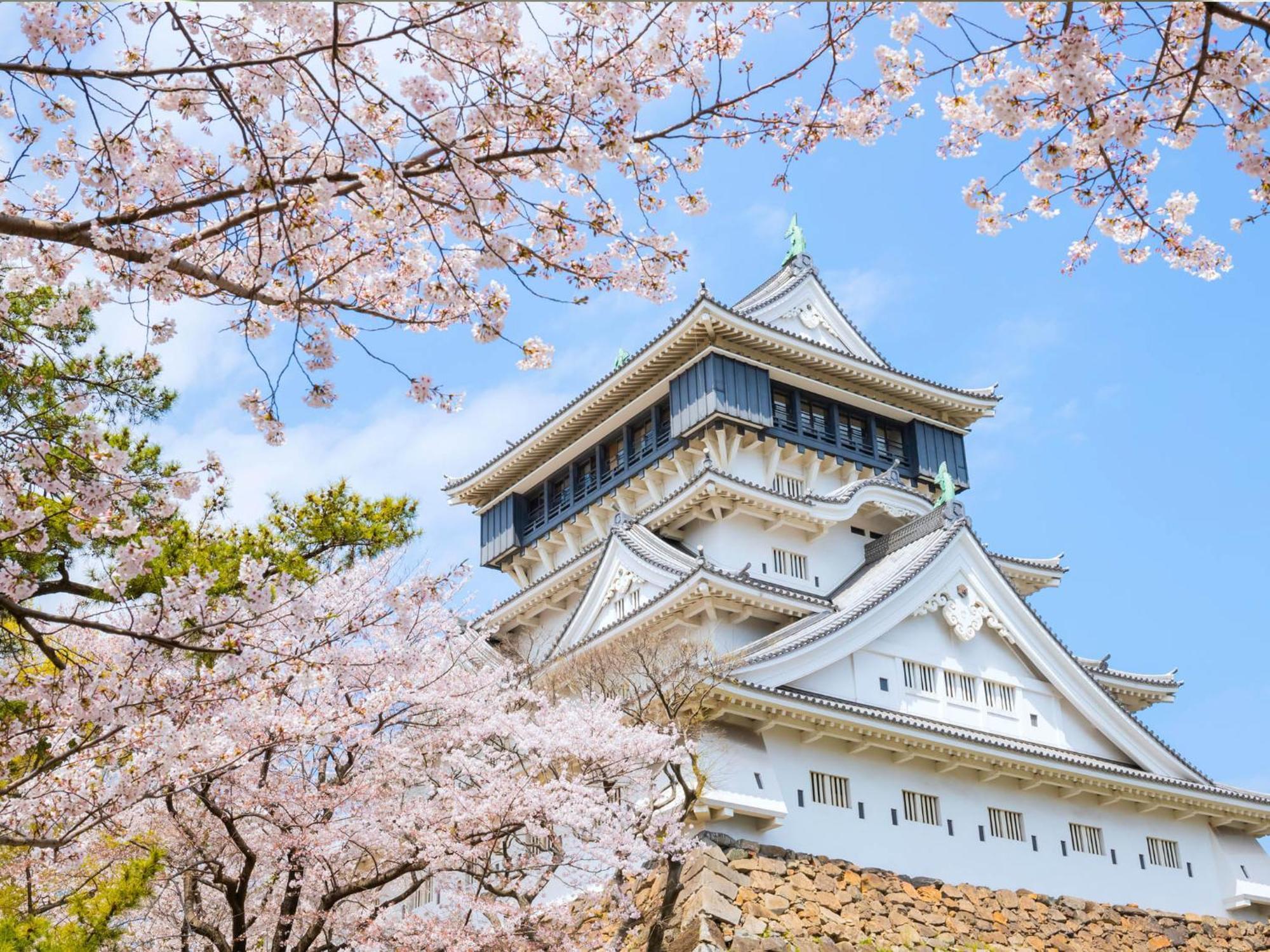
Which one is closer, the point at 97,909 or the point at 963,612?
the point at 97,909

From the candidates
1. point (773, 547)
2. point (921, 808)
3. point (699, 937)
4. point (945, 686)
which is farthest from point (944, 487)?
point (699, 937)

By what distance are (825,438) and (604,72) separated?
62.7 ft

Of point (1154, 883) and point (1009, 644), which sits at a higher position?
point (1009, 644)

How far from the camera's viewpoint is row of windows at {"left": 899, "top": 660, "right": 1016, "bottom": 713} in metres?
19.8

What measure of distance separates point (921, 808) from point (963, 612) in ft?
12.1

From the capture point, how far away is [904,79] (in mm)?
6879

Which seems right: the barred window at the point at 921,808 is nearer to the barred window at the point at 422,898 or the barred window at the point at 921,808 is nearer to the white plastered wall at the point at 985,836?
the white plastered wall at the point at 985,836

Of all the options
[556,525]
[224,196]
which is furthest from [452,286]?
[556,525]

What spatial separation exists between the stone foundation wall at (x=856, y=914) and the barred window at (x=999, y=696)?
3.25 meters

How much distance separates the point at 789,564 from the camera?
22812mm

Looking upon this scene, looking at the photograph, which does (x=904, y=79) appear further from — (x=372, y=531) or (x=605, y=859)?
(x=372, y=531)

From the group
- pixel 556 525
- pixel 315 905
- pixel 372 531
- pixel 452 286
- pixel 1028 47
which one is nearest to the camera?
pixel 1028 47

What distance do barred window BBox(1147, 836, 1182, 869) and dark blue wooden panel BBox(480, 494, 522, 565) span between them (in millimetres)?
13981

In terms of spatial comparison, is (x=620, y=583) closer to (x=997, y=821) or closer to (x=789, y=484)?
(x=789, y=484)
